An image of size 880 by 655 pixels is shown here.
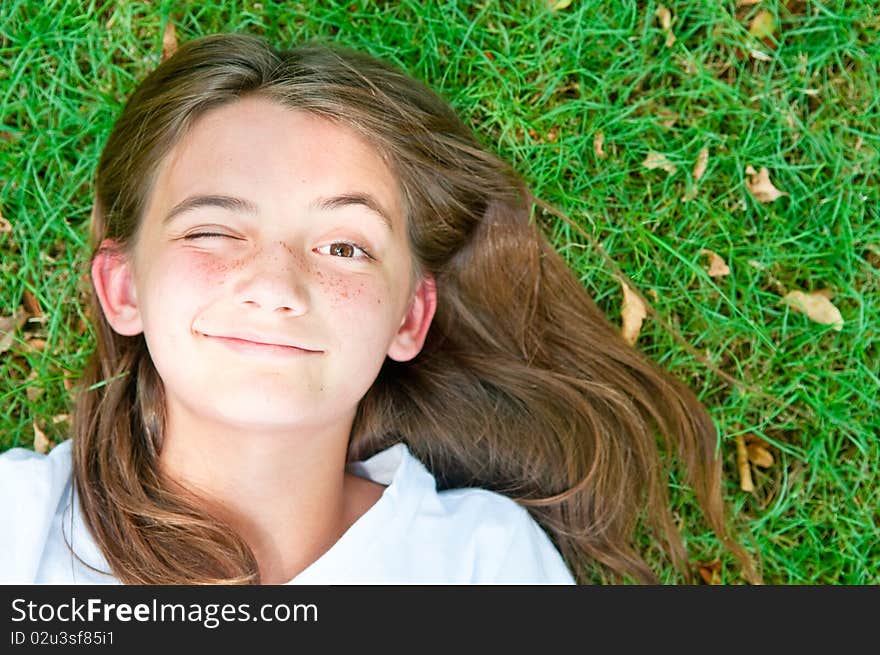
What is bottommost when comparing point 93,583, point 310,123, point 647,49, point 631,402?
point 93,583

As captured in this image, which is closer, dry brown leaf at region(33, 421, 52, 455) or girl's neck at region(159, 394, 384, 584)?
girl's neck at region(159, 394, 384, 584)

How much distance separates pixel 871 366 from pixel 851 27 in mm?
1436

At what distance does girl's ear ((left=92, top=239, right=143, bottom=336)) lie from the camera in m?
3.12

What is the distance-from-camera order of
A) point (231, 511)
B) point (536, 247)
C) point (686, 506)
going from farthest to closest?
point (686, 506)
point (536, 247)
point (231, 511)

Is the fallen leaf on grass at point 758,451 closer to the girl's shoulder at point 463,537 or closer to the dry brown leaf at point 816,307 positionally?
the dry brown leaf at point 816,307

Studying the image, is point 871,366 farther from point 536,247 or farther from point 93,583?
point 93,583

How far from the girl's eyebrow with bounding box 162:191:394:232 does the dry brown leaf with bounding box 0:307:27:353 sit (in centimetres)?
126

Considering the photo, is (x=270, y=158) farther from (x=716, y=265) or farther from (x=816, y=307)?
(x=816, y=307)

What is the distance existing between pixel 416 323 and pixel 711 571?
172cm

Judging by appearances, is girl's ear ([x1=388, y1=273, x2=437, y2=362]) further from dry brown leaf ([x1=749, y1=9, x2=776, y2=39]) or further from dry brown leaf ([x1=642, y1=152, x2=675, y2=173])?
dry brown leaf ([x1=749, y1=9, x2=776, y2=39])

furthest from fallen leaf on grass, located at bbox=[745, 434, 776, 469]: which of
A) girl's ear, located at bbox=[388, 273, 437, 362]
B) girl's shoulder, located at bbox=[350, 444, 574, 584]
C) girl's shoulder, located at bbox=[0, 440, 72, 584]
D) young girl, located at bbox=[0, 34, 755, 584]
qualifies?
girl's shoulder, located at bbox=[0, 440, 72, 584]

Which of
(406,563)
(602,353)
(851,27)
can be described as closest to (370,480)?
(406,563)

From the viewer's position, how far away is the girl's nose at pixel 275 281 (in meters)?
2.72

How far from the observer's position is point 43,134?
12.2ft
